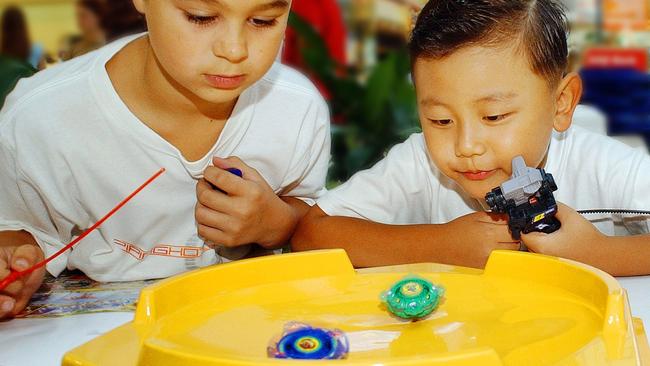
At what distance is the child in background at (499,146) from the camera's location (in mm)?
896

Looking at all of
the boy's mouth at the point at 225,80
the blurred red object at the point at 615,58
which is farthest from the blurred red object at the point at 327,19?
the boy's mouth at the point at 225,80

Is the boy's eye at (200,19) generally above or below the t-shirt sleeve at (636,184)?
above

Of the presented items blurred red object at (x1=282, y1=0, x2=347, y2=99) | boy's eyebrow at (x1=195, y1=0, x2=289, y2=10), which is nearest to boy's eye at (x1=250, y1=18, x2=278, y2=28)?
boy's eyebrow at (x1=195, y1=0, x2=289, y2=10)

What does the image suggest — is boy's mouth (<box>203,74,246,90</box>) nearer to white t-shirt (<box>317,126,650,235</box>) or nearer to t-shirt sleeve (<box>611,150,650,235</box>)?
white t-shirt (<box>317,126,650,235</box>)

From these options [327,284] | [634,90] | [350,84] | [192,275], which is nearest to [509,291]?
[327,284]

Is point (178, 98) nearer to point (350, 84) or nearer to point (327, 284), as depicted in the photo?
point (327, 284)

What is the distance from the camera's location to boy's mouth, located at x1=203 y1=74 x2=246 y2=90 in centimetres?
91

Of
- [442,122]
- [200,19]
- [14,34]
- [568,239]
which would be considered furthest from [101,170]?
[14,34]

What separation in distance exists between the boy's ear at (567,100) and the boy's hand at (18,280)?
590 millimetres

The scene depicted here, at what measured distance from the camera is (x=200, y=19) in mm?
888

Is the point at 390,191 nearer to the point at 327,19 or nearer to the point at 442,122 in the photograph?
the point at 442,122

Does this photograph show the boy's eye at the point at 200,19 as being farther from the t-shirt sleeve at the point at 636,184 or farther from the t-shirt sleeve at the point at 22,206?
the t-shirt sleeve at the point at 636,184

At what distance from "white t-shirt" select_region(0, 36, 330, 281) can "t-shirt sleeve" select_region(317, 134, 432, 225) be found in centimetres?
10

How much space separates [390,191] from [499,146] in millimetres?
220
